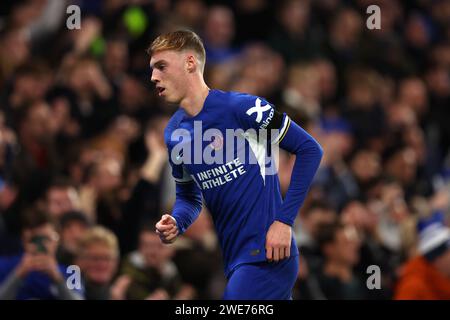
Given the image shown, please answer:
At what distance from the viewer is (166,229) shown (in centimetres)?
491

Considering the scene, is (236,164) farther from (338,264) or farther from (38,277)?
(338,264)

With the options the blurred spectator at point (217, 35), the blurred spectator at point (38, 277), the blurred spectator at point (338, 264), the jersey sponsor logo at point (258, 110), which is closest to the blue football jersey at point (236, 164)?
the jersey sponsor logo at point (258, 110)

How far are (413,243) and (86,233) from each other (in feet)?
10.5

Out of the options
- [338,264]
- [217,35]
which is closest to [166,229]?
[338,264]

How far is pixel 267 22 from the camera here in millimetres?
12078

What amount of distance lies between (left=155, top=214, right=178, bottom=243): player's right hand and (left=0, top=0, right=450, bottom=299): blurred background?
1.50 meters

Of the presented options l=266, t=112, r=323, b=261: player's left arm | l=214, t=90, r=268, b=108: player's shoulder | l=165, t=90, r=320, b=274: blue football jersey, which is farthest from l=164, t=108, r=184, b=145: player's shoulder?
l=266, t=112, r=323, b=261: player's left arm

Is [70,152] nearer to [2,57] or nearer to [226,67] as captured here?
[2,57]

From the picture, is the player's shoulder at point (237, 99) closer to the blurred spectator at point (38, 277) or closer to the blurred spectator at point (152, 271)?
the blurred spectator at point (38, 277)

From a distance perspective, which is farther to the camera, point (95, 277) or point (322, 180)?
point (322, 180)

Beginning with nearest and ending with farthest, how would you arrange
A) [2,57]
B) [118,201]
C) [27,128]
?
[118,201], [27,128], [2,57]

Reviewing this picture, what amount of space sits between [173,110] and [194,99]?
4.58 metres

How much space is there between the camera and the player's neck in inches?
197
